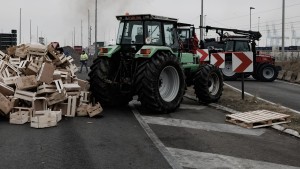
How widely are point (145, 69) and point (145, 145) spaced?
372 centimetres

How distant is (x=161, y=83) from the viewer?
39.0 feet

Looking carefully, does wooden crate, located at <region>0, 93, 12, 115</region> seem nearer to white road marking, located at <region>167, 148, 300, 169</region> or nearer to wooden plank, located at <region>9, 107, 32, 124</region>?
wooden plank, located at <region>9, 107, 32, 124</region>

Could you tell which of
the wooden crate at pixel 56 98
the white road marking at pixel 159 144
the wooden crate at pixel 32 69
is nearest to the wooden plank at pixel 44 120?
the wooden crate at pixel 56 98

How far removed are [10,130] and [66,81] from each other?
3484 millimetres

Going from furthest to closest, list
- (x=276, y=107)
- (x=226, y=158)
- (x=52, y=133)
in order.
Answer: (x=276, y=107), (x=52, y=133), (x=226, y=158)

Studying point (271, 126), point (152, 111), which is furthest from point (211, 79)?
point (271, 126)

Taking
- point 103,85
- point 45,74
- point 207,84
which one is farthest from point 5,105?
point 207,84

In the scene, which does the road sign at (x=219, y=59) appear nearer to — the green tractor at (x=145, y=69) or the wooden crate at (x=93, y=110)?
the green tractor at (x=145, y=69)

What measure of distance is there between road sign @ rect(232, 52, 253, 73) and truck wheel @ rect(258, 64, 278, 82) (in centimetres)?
1034

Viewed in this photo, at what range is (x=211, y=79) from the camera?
1364 cm

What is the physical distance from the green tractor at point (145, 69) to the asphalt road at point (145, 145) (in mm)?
1028

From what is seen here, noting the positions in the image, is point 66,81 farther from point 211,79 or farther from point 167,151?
point 167,151

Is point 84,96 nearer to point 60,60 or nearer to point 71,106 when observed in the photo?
point 71,106

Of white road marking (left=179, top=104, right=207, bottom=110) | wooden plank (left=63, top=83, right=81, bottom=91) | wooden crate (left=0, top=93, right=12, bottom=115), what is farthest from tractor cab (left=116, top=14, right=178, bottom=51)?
wooden crate (left=0, top=93, right=12, bottom=115)
